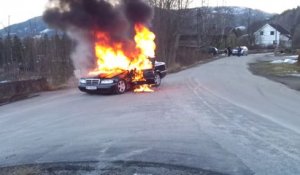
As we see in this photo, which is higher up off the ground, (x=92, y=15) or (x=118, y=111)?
(x=92, y=15)

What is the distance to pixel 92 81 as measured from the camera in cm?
1912

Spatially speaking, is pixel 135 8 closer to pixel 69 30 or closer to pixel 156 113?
pixel 69 30

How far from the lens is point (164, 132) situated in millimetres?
9766

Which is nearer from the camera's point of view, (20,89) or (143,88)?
(143,88)

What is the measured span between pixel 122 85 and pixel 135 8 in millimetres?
5256

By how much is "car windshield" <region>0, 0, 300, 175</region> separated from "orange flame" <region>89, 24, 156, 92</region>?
50mm

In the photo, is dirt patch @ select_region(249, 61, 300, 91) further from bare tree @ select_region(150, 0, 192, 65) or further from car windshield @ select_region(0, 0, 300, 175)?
bare tree @ select_region(150, 0, 192, 65)

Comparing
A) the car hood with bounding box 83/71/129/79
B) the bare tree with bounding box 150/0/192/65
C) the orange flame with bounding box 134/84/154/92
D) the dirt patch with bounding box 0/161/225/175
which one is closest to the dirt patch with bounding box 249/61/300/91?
the orange flame with bounding box 134/84/154/92

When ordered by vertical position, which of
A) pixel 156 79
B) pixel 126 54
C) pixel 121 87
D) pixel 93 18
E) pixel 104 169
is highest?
pixel 93 18

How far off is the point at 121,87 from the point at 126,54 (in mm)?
2511

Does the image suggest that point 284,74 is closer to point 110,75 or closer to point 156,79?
point 156,79

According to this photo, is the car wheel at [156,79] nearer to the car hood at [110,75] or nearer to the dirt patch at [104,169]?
the car hood at [110,75]

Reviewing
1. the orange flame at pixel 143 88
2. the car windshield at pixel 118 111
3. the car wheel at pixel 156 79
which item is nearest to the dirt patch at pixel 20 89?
the car windshield at pixel 118 111

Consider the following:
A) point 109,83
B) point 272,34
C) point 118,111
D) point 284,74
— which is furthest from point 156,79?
point 272,34
